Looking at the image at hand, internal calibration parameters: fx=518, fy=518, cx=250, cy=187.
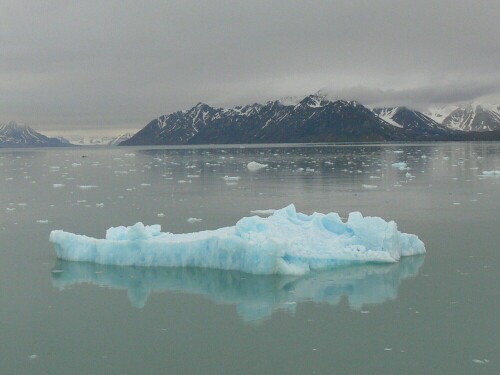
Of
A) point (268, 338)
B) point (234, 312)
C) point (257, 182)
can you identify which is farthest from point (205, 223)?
point (257, 182)

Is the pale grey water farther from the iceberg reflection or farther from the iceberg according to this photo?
the iceberg

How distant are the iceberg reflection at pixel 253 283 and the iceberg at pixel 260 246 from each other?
223mm

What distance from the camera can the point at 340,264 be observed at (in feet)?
35.6

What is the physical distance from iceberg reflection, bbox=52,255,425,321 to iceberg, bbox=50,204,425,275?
0.73ft

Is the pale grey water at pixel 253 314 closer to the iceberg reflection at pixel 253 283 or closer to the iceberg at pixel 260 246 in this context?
the iceberg reflection at pixel 253 283

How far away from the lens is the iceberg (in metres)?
10.5

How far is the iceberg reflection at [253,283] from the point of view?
878 centimetres

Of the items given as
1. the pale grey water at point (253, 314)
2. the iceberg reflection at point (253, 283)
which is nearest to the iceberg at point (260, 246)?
the iceberg reflection at point (253, 283)

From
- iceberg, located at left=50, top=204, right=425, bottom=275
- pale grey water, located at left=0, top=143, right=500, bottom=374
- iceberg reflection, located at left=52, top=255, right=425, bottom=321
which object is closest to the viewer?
pale grey water, located at left=0, top=143, right=500, bottom=374

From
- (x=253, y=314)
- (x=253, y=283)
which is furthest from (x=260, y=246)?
(x=253, y=314)

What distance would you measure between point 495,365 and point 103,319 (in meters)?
5.55

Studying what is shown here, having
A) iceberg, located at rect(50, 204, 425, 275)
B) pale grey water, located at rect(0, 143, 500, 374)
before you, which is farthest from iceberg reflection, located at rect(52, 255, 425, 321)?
iceberg, located at rect(50, 204, 425, 275)

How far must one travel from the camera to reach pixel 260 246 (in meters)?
10.3

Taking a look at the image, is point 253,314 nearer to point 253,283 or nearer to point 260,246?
point 253,283
